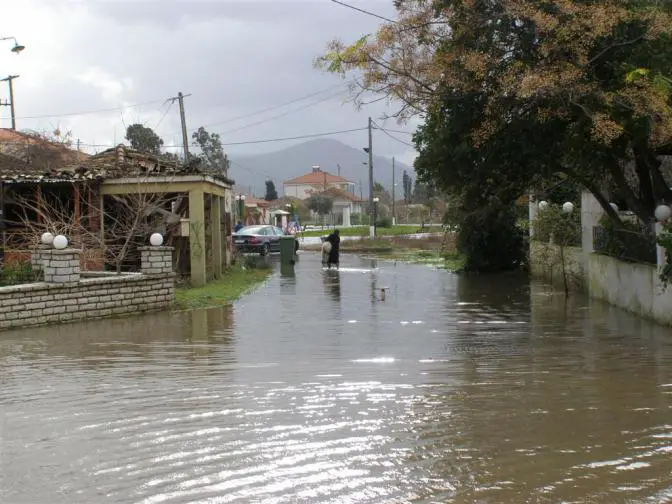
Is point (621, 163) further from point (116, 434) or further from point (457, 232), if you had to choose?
point (116, 434)

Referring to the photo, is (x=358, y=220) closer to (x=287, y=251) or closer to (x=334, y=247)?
(x=287, y=251)

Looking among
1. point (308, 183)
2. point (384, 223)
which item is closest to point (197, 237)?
point (384, 223)

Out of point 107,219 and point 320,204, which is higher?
point 320,204

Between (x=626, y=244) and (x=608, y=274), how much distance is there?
1.09 m

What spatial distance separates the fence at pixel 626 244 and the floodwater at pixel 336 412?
4.99 feet

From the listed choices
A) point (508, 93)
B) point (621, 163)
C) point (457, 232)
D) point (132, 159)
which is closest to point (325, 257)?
point (457, 232)

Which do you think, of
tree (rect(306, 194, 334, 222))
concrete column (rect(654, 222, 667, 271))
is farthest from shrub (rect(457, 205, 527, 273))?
tree (rect(306, 194, 334, 222))

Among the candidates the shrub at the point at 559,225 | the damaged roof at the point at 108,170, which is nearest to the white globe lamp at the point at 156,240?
the damaged roof at the point at 108,170

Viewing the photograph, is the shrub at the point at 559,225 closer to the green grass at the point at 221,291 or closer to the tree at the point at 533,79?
the tree at the point at 533,79

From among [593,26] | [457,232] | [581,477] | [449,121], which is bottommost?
[581,477]

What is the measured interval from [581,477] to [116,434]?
12.5 ft

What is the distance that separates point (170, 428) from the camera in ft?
22.1

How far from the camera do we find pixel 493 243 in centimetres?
2642

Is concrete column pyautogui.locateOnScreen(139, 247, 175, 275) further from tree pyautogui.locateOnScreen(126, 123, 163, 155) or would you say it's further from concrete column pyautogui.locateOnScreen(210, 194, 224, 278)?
tree pyautogui.locateOnScreen(126, 123, 163, 155)
